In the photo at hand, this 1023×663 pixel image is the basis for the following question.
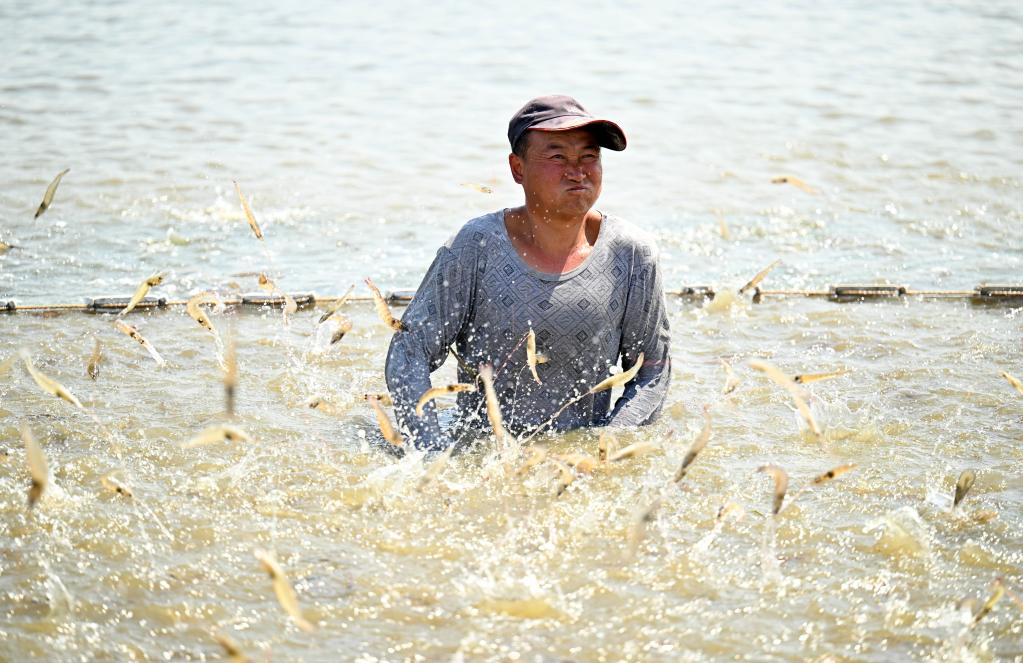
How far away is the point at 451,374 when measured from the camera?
5.87m

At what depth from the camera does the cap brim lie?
4188 millimetres

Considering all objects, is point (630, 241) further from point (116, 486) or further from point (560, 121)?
point (116, 486)

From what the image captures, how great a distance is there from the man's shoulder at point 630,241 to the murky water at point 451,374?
2.33 feet

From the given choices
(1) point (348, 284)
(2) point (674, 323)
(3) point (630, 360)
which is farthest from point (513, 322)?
(1) point (348, 284)

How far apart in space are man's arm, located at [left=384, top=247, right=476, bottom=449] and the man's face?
1.36ft

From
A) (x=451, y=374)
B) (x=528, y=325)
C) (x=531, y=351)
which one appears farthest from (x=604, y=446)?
(x=451, y=374)

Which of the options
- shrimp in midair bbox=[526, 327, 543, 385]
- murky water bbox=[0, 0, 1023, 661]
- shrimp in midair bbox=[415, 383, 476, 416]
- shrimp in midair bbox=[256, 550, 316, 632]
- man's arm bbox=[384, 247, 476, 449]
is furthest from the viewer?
man's arm bbox=[384, 247, 476, 449]

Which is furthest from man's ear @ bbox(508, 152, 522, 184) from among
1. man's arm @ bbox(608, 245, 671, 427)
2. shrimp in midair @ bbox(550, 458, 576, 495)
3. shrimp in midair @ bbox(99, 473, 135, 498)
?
shrimp in midair @ bbox(99, 473, 135, 498)

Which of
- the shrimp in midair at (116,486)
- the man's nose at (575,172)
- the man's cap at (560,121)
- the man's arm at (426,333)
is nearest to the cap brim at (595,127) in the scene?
the man's cap at (560,121)

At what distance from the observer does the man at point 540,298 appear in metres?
4.36

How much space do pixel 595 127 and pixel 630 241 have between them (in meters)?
0.53

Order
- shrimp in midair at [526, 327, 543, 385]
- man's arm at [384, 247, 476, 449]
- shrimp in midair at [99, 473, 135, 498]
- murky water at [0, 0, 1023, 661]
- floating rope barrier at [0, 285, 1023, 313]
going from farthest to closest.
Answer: floating rope barrier at [0, 285, 1023, 313], man's arm at [384, 247, 476, 449], shrimp in midair at [526, 327, 543, 385], shrimp in midair at [99, 473, 135, 498], murky water at [0, 0, 1023, 661]

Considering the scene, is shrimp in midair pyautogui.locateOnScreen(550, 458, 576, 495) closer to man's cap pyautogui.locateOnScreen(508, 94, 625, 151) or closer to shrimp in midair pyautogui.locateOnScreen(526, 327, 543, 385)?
shrimp in midair pyautogui.locateOnScreen(526, 327, 543, 385)

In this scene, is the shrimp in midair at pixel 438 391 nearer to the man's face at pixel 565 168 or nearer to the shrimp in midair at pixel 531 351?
the shrimp in midair at pixel 531 351
